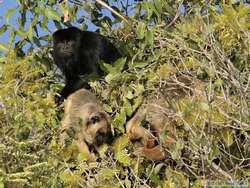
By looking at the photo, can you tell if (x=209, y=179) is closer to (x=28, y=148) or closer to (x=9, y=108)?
(x=28, y=148)

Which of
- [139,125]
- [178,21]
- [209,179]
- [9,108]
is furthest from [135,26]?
[209,179]

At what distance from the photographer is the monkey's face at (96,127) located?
226 inches

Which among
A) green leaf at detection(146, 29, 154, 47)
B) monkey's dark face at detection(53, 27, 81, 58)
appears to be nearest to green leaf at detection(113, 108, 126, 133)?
green leaf at detection(146, 29, 154, 47)

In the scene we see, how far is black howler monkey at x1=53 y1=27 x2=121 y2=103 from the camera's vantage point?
6.88 meters

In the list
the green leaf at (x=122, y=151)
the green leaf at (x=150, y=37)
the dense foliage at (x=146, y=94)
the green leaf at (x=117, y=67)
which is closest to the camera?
the dense foliage at (x=146, y=94)

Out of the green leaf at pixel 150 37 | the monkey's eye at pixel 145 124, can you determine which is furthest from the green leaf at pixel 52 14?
the monkey's eye at pixel 145 124

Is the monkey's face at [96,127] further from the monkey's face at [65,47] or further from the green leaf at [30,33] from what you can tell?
the monkey's face at [65,47]

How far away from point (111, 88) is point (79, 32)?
139 centimetres

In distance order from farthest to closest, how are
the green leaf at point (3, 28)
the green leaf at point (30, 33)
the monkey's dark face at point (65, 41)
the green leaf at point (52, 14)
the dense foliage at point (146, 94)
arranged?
the monkey's dark face at point (65, 41)
the green leaf at point (3, 28)
the green leaf at point (30, 33)
the green leaf at point (52, 14)
the dense foliage at point (146, 94)

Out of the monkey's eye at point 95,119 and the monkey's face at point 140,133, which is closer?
the monkey's face at point 140,133

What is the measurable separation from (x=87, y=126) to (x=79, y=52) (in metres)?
1.41

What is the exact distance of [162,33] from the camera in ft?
18.2

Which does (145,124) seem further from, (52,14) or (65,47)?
(65,47)

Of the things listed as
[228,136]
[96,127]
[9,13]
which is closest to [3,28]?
[9,13]
